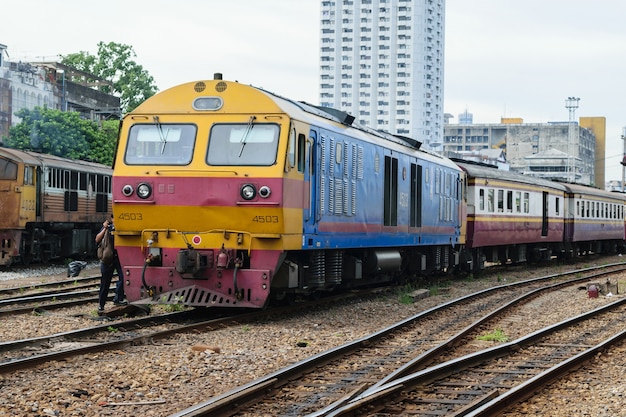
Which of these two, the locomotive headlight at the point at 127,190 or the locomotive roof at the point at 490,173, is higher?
the locomotive roof at the point at 490,173

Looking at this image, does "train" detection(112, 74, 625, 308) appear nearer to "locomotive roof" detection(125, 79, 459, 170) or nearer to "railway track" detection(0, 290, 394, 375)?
"locomotive roof" detection(125, 79, 459, 170)

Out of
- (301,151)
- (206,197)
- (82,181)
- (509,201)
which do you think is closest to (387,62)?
(509,201)

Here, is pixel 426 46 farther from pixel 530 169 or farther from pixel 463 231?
pixel 463 231

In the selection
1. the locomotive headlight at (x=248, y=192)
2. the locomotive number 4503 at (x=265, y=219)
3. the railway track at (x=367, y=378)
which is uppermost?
the locomotive headlight at (x=248, y=192)

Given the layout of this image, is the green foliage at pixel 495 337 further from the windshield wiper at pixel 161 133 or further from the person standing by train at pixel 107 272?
the person standing by train at pixel 107 272

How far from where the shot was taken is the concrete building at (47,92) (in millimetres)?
74000

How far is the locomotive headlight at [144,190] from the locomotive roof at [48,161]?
43.4 ft

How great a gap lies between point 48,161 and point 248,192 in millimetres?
15685

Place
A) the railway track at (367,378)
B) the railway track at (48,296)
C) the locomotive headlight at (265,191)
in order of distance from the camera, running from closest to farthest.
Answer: the railway track at (367,378) < the locomotive headlight at (265,191) < the railway track at (48,296)

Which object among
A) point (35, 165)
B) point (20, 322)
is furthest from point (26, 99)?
point (20, 322)

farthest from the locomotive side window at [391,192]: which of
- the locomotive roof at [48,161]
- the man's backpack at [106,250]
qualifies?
the locomotive roof at [48,161]

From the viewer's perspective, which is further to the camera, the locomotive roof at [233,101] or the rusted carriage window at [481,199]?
the rusted carriage window at [481,199]

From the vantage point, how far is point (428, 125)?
616ft

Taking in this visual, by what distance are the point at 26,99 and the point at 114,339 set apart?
68930mm
